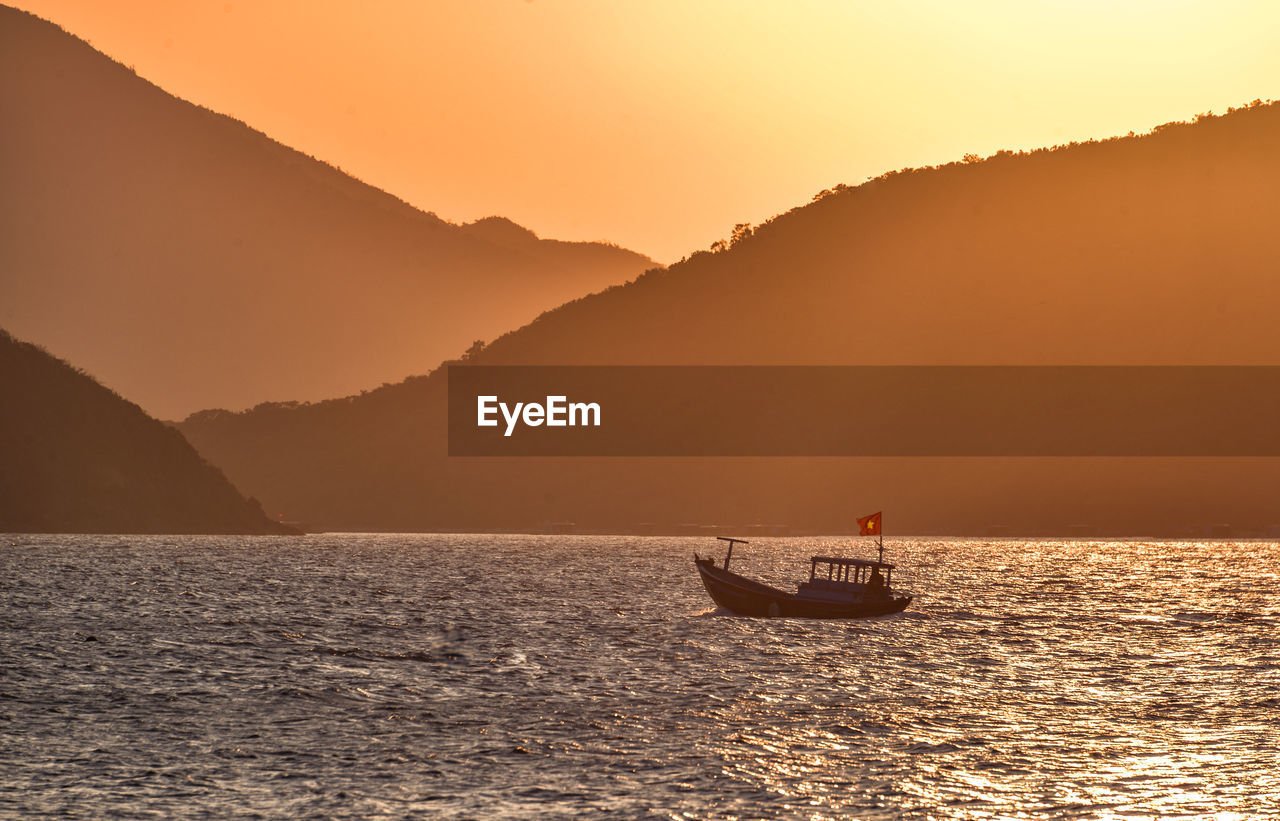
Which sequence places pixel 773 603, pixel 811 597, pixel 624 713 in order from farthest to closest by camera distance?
pixel 773 603 → pixel 811 597 → pixel 624 713

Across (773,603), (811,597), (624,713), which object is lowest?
(624,713)

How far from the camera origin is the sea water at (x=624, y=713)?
34281 millimetres

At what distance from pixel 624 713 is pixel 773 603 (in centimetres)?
4157

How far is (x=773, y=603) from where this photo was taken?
289 feet

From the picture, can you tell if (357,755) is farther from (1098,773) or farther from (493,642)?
(493,642)

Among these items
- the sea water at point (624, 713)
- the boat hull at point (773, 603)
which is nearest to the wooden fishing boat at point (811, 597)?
the boat hull at point (773, 603)

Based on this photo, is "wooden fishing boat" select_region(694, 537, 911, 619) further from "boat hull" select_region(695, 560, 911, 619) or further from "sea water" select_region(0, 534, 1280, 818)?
"sea water" select_region(0, 534, 1280, 818)

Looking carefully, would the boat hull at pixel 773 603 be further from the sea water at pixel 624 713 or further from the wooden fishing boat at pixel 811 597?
the sea water at pixel 624 713

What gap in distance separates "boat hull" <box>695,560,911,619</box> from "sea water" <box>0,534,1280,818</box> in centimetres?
133

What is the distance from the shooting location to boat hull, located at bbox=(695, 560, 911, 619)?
3440 inches

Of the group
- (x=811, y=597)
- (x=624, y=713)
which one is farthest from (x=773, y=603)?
(x=624, y=713)

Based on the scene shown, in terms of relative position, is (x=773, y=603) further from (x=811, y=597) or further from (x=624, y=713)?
(x=624, y=713)

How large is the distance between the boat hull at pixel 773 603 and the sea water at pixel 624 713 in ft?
4.36

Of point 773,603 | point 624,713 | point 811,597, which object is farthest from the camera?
point 773,603
